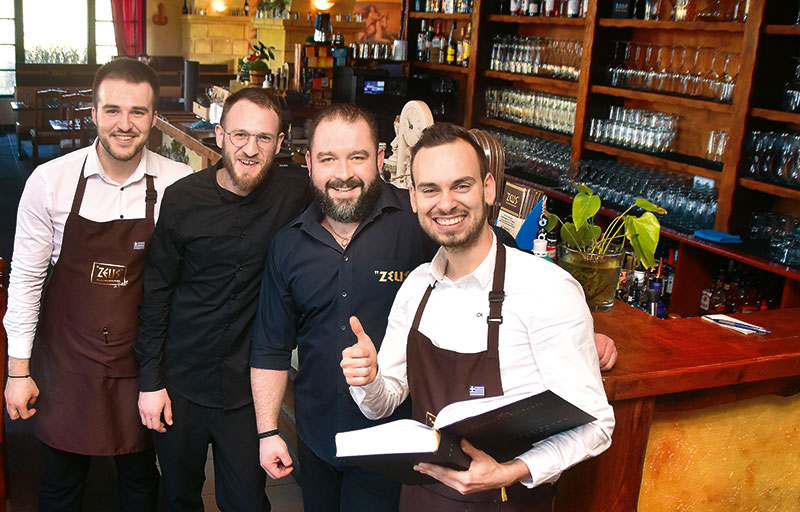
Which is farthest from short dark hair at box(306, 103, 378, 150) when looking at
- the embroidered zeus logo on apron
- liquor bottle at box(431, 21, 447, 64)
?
liquor bottle at box(431, 21, 447, 64)

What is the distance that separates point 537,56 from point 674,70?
49.7 inches

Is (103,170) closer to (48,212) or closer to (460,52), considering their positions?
→ (48,212)

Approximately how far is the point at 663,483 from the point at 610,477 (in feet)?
0.82

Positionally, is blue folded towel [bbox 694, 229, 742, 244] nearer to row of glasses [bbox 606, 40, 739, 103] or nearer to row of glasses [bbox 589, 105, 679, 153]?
row of glasses [bbox 606, 40, 739, 103]

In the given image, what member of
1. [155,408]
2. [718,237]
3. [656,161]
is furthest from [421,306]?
[656,161]

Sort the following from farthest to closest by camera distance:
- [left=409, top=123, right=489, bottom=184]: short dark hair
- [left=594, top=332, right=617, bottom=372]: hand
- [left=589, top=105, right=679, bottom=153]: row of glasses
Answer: [left=589, top=105, right=679, bottom=153]: row of glasses → [left=594, top=332, right=617, bottom=372]: hand → [left=409, top=123, right=489, bottom=184]: short dark hair

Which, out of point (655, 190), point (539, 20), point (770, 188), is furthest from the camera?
point (539, 20)

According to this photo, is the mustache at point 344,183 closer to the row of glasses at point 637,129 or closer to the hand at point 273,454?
the hand at point 273,454

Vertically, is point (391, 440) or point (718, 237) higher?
point (391, 440)

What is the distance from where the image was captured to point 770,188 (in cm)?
418

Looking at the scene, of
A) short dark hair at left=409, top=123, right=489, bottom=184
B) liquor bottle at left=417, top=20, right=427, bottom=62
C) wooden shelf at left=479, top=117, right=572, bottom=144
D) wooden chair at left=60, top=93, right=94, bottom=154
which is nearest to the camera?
short dark hair at left=409, top=123, right=489, bottom=184

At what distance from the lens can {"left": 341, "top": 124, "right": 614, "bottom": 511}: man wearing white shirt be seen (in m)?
1.65

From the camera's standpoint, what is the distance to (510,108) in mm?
6488

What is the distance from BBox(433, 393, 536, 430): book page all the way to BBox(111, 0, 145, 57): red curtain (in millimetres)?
13908
